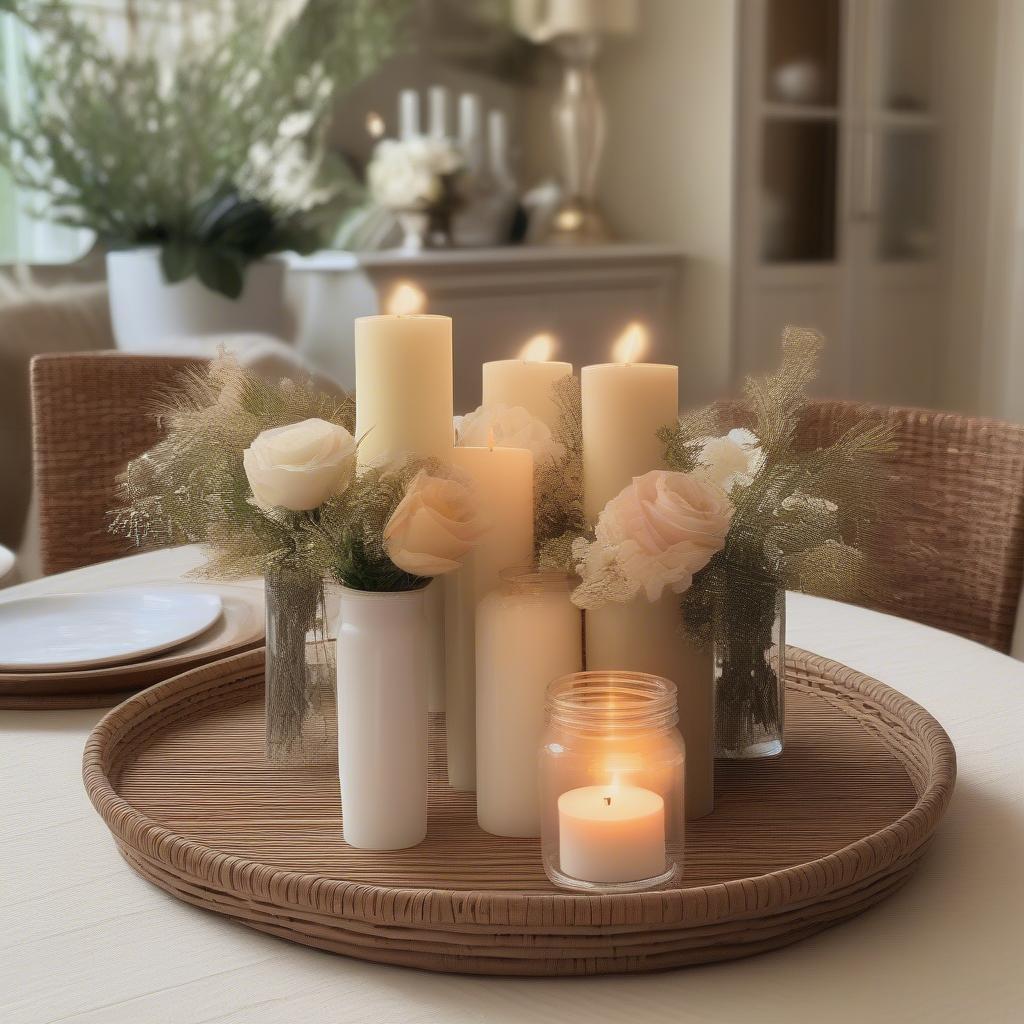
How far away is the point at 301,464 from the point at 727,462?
0.23 meters

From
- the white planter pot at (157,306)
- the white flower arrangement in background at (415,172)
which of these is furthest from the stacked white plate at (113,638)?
the white flower arrangement in background at (415,172)

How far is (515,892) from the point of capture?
639 mm

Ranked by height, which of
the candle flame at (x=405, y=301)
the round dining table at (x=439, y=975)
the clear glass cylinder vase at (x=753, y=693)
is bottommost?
the round dining table at (x=439, y=975)

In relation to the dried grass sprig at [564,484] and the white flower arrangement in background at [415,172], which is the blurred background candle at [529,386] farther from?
the white flower arrangement in background at [415,172]

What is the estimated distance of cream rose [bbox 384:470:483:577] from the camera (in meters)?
0.64

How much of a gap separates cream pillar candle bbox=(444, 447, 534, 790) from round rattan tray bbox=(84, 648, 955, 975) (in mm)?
33

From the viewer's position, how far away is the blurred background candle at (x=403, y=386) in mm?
720

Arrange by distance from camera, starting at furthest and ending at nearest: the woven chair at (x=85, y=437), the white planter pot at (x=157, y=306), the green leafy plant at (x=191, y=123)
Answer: the green leafy plant at (x=191, y=123) < the white planter pot at (x=157, y=306) < the woven chair at (x=85, y=437)

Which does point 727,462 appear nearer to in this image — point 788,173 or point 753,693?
point 753,693

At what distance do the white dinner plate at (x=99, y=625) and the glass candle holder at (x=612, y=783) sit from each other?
454 mm

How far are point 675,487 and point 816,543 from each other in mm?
111

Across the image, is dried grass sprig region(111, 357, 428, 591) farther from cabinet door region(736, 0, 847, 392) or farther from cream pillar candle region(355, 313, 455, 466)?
cabinet door region(736, 0, 847, 392)

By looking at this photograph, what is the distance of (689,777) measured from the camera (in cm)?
73

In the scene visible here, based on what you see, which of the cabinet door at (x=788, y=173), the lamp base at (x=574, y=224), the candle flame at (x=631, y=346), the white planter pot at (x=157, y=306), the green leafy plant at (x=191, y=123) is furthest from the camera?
the lamp base at (x=574, y=224)
